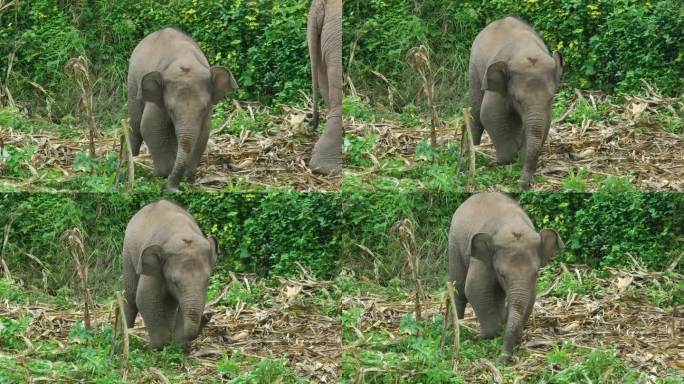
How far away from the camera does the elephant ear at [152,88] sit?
8.96 m

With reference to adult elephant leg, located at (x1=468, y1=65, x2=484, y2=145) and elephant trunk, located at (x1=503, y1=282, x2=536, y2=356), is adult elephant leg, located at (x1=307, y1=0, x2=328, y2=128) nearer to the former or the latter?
adult elephant leg, located at (x1=468, y1=65, x2=484, y2=145)

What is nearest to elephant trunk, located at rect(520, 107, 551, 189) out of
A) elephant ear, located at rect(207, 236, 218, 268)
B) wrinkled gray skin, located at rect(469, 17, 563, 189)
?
wrinkled gray skin, located at rect(469, 17, 563, 189)

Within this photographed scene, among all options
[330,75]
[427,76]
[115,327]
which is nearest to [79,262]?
[115,327]

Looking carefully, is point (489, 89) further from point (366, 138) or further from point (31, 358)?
point (31, 358)

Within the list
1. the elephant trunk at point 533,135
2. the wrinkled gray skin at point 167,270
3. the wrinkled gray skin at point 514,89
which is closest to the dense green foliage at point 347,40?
the wrinkled gray skin at point 514,89

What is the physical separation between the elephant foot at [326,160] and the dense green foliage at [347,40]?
621 millimetres

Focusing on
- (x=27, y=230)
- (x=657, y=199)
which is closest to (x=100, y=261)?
(x=27, y=230)

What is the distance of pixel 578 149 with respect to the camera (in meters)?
9.45

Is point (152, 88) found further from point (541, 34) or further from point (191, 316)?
point (541, 34)

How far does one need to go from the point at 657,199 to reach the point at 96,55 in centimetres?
365

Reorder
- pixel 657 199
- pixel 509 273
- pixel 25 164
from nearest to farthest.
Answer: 1. pixel 509 273
2. pixel 25 164
3. pixel 657 199

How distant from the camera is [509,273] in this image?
8.87m

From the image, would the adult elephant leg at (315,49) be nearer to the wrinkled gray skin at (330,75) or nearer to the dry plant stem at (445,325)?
the wrinkled gray skin at (330,75)

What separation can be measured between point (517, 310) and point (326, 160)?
139 cm
